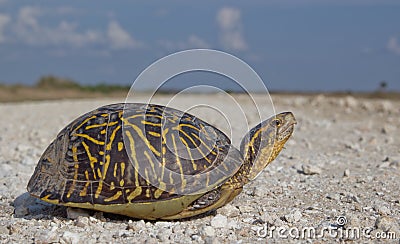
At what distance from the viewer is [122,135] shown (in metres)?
4.22

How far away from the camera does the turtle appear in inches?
160

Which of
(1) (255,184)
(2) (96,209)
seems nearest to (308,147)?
(1) (255,184)

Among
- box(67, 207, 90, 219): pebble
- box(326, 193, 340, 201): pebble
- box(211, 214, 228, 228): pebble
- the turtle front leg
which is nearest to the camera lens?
box(211, 214, 228, 228): pebble

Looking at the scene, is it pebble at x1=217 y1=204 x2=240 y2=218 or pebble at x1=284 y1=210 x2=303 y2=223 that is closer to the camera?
pebble at x1=284 y1=210 x2=303 y2=223

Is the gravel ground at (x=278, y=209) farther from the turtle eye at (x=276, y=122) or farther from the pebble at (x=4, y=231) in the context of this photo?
the turtle eye at (x=276, y=122)

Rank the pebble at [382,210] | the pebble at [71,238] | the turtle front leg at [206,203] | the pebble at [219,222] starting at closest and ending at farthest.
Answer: the pebble at [71,238] → the pebble at [219,222] → the turtle front leg at [206,203] → the pebble at [382,210]

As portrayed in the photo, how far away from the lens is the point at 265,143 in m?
4.50

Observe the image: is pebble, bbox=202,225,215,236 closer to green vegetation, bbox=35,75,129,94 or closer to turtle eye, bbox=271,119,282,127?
turtle eye, bbox=271,119,282,127

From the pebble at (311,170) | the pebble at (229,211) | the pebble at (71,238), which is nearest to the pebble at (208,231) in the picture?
the pebble at (229,211)

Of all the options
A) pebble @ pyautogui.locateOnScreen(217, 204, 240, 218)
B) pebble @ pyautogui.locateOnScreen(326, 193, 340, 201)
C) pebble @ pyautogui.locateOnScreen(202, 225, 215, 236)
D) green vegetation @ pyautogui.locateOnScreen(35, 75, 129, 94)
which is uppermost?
green vegetation @ pyautogui.locateOnScreen(35, 75, 129, 94)

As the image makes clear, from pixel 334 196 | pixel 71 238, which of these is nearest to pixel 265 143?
pixel 334 196

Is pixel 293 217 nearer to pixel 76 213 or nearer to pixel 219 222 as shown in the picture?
pixel 219 222

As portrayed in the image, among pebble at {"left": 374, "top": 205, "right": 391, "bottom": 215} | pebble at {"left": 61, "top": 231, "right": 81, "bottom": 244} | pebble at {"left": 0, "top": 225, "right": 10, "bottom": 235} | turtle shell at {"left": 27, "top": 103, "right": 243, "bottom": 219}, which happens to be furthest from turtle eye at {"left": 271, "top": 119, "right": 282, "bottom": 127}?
pebble at {"left": 0, "top": 225, "right": 10, "bottom": 235}

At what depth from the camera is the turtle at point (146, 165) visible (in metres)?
4.07
